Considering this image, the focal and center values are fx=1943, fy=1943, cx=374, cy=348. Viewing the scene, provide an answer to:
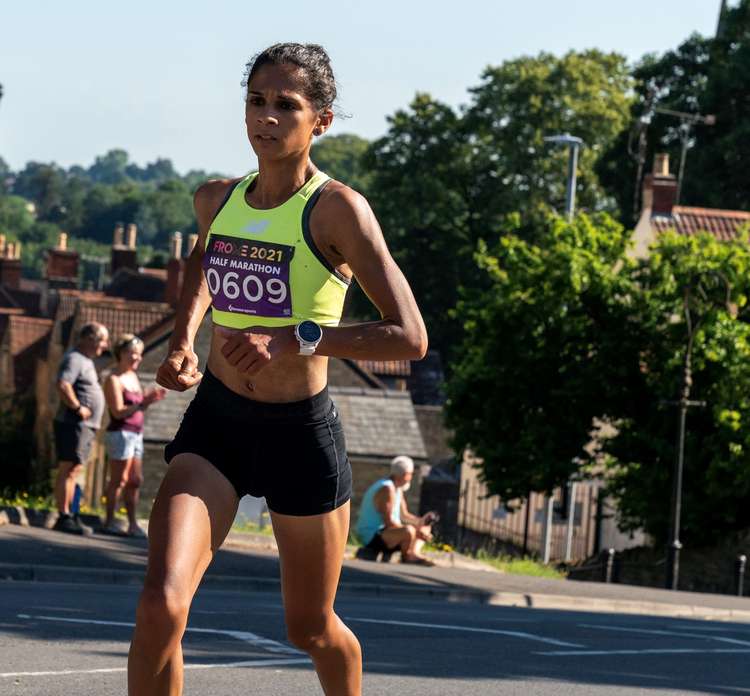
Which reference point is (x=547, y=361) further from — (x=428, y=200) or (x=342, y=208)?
(x=428, y=200)

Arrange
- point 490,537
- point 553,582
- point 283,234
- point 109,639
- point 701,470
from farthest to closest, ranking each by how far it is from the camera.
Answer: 1. point 490,537
2. point 701,470
3. point 553,582
4. point 109,639
5. point 283,234

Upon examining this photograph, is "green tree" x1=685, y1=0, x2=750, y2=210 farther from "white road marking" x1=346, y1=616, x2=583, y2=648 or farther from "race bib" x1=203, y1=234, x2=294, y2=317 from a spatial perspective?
"race bib" x1=203, y1=234, x2=294, y2=317

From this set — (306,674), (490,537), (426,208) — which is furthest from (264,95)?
(426,208)

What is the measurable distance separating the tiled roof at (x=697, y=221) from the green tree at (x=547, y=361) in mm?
13128

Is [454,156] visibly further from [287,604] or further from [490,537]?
[287,604]

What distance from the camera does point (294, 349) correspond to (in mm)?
5496

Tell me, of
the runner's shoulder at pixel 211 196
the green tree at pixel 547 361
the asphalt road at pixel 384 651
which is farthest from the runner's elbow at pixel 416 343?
the green tree at pixel 547 361

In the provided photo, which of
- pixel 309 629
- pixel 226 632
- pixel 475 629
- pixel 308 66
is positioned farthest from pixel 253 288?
pixel 475 629

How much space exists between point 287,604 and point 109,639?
14.3 ft

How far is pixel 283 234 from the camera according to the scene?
5.69 metres

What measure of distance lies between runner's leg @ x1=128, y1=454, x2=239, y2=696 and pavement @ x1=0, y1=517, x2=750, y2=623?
9.14 meters

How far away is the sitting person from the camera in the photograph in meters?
20.1

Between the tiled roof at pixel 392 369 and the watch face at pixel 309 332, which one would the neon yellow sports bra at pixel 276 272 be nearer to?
the watch face at pixel 309 332

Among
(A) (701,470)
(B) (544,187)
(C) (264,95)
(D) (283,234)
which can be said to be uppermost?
(B) (544,187)
